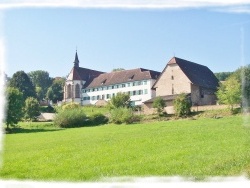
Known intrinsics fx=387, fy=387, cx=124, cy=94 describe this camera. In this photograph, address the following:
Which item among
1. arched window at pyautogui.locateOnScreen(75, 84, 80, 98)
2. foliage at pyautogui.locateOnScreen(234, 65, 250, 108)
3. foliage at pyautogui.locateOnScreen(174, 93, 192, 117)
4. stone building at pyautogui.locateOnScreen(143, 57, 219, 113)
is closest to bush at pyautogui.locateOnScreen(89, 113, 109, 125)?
arched window at pyautogui.locateOnScreen(75, 84, 80, 98)

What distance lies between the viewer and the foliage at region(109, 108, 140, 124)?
22.0 metres

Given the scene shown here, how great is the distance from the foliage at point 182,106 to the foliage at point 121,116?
287cm

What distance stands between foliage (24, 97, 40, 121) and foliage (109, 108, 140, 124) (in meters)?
6.26

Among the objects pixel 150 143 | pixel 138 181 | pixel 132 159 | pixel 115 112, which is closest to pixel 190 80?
pixel 115 112

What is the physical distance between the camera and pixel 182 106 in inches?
918

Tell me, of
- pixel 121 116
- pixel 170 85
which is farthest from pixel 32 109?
pixel 170 85

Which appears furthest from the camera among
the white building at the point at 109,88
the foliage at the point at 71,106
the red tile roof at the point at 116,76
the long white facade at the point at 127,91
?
the long white facade at the point at 127,91

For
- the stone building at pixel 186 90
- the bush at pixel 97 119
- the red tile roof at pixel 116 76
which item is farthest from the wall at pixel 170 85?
the bush at pixel 97 119

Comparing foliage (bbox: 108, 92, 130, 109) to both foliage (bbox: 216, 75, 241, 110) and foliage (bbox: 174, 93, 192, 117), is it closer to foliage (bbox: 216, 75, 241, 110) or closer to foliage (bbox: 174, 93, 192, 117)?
foliage (bbox: 174, 93, 192, 117)

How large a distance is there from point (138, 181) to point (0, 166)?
2.73 m

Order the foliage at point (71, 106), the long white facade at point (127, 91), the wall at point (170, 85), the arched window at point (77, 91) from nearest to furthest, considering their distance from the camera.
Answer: the foliage at point (71, 106)
the arched window at point (77, 91)
the wall at point (170, 85)
the long white facade at point (127, 91)

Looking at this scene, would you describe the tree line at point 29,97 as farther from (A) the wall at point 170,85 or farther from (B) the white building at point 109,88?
(A) the wall at point 170,85

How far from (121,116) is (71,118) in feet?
10.0

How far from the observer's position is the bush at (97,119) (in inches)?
890
